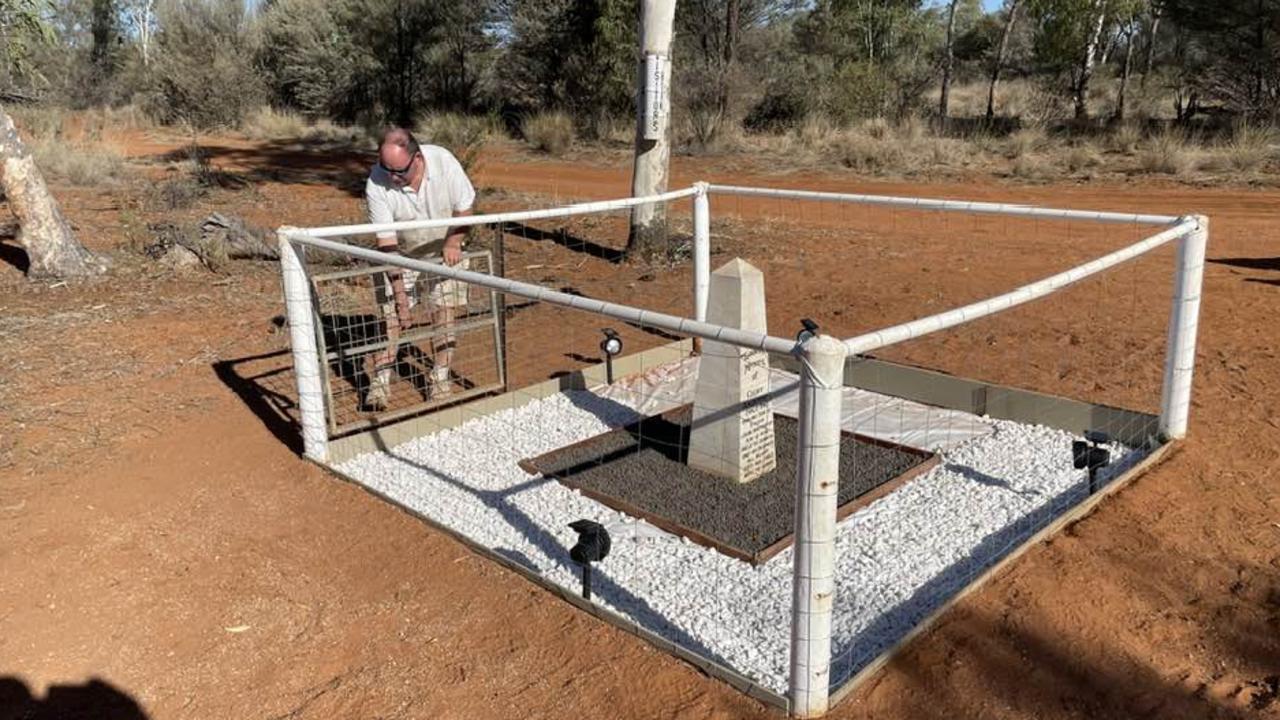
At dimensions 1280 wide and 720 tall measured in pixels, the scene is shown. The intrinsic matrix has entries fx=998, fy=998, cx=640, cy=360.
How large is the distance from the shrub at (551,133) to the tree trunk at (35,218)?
1255 centimetres

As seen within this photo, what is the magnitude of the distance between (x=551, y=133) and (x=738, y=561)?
18148mm

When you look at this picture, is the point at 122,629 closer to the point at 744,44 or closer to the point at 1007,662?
the point at 1007,662

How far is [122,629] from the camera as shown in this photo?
3615 millimetres

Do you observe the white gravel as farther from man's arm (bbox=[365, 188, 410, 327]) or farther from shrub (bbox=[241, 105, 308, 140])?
shrub (bbox=[241, 105, 308, 140])

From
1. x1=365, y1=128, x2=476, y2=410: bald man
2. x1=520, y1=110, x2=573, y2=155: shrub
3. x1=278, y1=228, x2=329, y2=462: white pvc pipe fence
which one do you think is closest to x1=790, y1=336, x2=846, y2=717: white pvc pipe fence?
x1=278, y1=228, x2=329, y2=462: white pvc pipe fence

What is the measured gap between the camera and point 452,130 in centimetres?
2053

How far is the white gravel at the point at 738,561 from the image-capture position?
3531mm

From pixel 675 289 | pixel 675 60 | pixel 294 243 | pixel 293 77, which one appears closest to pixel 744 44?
pixel 675 60

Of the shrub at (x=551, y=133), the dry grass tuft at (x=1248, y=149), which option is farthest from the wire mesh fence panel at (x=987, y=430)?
the shrub at (x=551, y=133)

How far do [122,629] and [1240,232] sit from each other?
10.7 m

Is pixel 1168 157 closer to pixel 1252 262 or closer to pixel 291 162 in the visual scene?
pixel 1252 262

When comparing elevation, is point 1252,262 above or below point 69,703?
above

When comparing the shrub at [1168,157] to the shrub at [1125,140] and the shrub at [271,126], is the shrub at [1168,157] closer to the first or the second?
the shrub at [1125,140]

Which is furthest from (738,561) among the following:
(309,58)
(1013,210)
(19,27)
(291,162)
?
(309,58)
